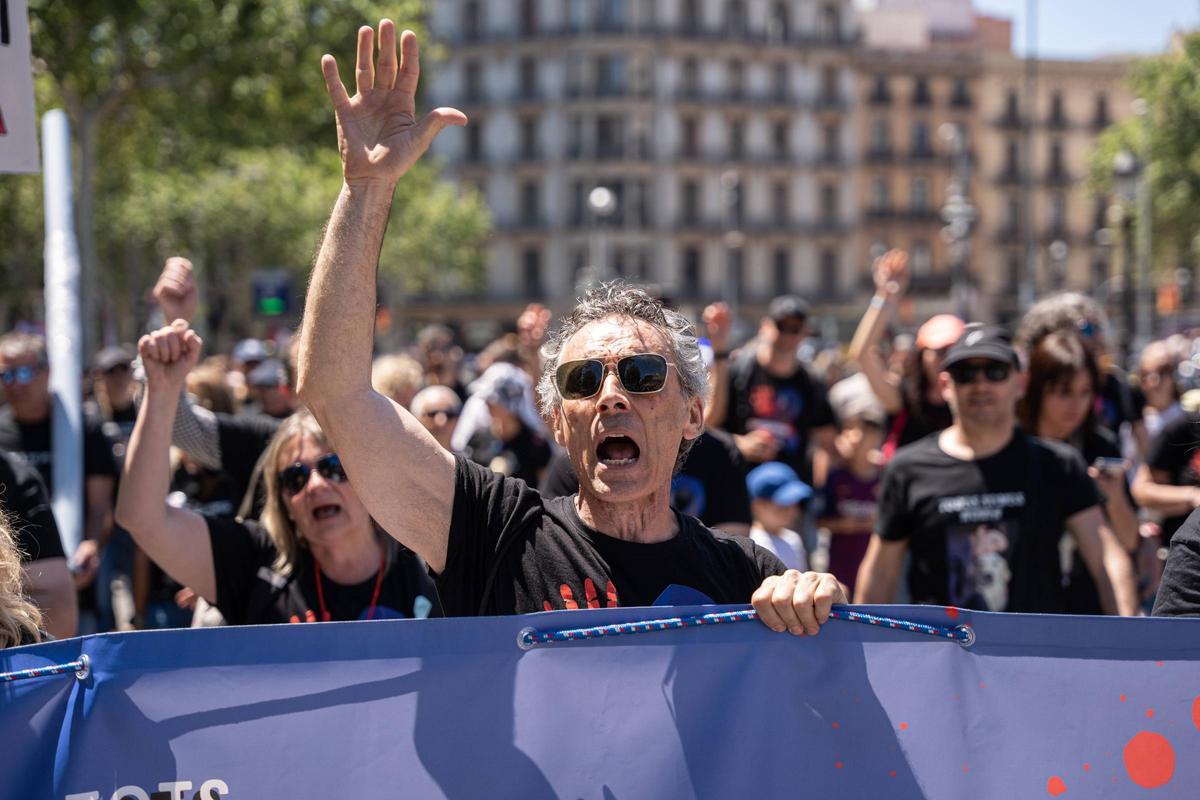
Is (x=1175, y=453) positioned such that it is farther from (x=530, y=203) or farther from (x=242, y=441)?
(x=530, y=203)

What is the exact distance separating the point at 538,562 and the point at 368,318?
541 millimetres

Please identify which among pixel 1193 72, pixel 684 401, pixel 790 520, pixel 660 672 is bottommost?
pixel 790 520

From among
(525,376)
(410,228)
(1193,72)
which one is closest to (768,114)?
(410,228)

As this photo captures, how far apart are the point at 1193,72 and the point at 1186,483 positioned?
3172 cm

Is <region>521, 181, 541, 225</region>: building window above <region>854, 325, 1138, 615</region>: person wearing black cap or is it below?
above

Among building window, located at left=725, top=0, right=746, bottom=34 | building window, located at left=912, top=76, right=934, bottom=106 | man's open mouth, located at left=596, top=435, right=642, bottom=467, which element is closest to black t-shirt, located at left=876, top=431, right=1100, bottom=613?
man's open mouth, located at left=596, top=435, right=642, bottom=467

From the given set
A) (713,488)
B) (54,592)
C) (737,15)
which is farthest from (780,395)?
(737,15)

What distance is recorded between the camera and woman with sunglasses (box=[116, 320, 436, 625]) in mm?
3549

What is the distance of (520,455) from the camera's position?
7457 millimetres

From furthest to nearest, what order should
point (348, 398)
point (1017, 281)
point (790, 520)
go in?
point (1017, 281)
point (790, 520)
point (348, 398)

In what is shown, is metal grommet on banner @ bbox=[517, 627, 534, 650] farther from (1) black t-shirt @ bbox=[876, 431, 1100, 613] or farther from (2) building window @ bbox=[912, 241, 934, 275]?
(2) building window @ bbox=[912, 241, 934, 275]

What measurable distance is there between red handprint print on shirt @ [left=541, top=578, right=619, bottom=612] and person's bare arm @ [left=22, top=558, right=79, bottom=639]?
1873 mm

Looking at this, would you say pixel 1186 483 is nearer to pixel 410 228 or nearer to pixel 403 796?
pixel 403 796

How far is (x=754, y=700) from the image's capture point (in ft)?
8.04
